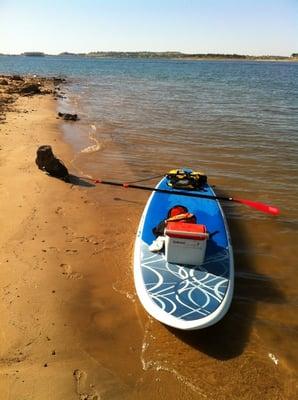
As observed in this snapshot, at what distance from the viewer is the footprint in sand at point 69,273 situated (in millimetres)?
7115

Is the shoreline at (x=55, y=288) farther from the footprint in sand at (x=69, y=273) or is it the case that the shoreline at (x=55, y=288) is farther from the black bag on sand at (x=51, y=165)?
the black bag on sand at (x=51, y=165)

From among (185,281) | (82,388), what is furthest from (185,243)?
(82,388)

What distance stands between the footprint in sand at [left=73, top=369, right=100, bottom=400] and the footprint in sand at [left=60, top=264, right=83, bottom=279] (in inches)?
83.0

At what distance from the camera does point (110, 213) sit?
32.0ft

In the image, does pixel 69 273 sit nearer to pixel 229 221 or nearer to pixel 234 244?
pixel 234 244

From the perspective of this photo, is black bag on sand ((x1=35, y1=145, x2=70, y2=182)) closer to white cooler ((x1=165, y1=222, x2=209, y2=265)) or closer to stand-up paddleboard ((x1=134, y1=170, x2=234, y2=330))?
stand-up paddleboard ((x1=134, y1=170, x2=234, y2=330))

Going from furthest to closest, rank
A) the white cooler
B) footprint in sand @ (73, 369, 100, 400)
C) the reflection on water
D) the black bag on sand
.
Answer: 1. the black bag on sand
2. the white cooler
3. the reflection on water
4. footprint in sand @ (73, 369, 100, 400)

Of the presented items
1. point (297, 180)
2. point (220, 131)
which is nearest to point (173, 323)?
point (297, 180)

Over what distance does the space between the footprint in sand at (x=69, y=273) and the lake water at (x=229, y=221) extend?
69 cm

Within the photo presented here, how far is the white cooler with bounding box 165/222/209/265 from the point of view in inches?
257

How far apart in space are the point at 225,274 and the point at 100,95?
28.9m

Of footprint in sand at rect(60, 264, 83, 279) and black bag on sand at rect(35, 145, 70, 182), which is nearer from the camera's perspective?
footprint in sand at rect(60, 264, 83, 279)

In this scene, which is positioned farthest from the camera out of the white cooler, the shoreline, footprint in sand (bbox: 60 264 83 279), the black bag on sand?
the black bag on sand

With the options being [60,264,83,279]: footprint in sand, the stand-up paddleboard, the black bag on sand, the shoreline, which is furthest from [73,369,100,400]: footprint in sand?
the black bag on sand
